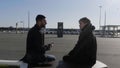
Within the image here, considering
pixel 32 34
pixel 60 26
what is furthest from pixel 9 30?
pixel 32 34

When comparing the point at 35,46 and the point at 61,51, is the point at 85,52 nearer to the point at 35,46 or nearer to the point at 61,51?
the point at 35,46

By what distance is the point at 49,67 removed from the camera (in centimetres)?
520

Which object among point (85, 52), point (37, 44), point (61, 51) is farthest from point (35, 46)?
point (61, 51)

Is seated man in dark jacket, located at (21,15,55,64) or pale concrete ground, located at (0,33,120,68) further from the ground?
seated man in dark jacket, located at (21,15,55,64)

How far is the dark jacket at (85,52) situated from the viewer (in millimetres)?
5125

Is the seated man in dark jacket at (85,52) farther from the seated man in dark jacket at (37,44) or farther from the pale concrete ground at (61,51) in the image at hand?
the seated man in dark jacket at (37,44)

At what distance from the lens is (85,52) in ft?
16.8

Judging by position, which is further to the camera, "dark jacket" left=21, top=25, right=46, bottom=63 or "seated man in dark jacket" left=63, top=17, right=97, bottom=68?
"dark jacket" left=21, top=25, right=46, bottom=63

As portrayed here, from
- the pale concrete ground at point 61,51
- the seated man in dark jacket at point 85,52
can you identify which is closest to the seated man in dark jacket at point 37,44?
the pale concrete ground at point 61,51

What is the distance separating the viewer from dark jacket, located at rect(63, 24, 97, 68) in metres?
5.12

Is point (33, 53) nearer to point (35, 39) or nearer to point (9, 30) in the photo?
point (35, 39)

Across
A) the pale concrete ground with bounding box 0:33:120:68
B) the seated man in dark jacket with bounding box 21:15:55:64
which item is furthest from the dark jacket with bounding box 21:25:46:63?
the pale concrete ground with bounding box 0:33:120:68

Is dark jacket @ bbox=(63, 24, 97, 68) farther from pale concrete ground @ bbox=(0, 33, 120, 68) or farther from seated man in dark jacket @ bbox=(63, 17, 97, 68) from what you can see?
pale concrete ground @ bbox=(0, 33, 120, 68)

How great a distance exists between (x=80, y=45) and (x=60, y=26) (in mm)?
55629
